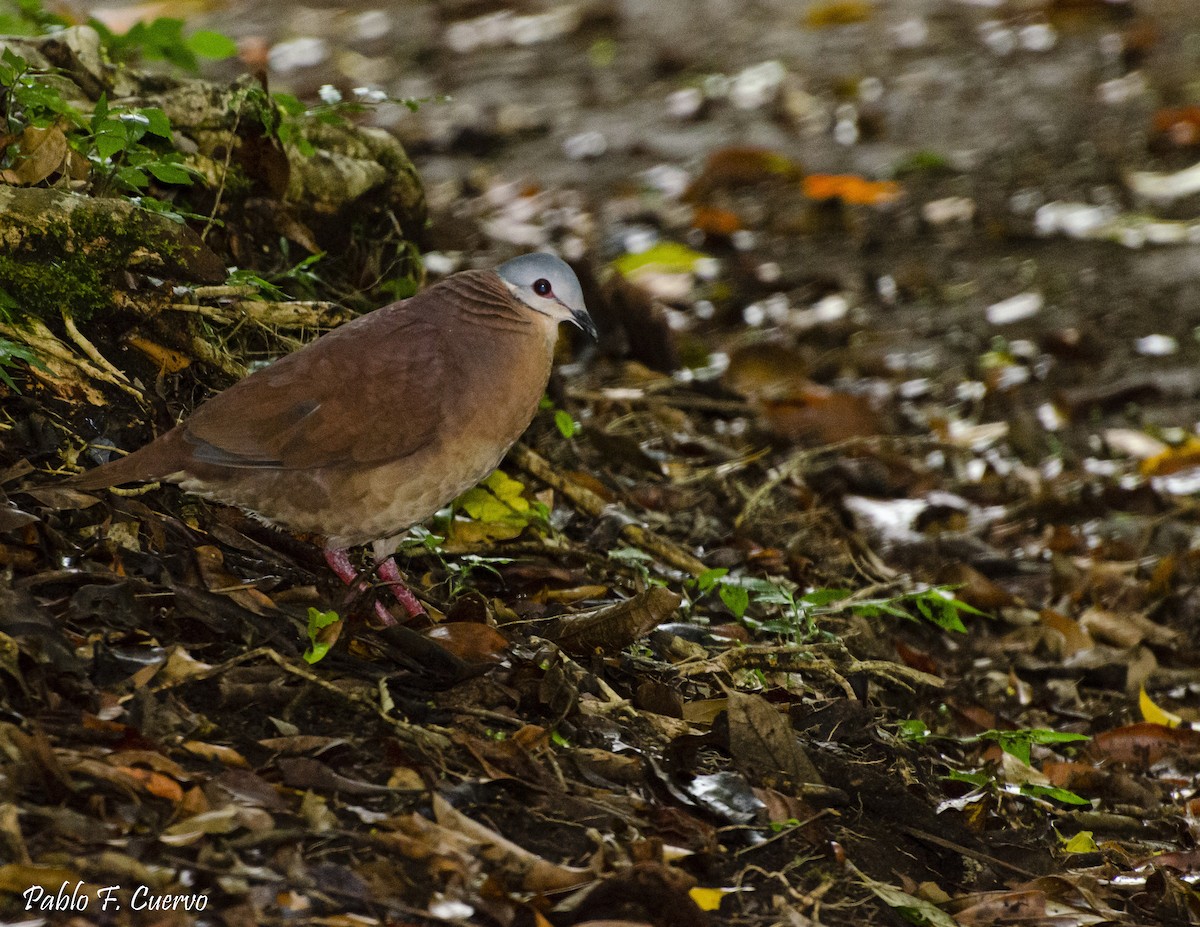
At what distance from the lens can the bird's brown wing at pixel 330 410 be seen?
317cm

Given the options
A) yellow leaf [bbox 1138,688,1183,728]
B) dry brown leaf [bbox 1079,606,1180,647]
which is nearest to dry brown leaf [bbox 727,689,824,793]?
yellow leaf [bbox 1138,688,1183,728]

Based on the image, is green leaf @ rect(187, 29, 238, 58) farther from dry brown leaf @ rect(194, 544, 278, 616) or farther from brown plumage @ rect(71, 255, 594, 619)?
dry brown leaf @ rect(194, 544, 278, 616)

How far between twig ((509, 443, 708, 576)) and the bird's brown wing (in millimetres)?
1131

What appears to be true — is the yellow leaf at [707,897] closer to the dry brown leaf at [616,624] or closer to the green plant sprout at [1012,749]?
the dry brown leaf at [616,624]

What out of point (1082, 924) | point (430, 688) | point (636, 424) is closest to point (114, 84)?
point (636, 424)

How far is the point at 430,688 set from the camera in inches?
120

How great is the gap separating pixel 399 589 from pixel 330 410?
1.61 ft

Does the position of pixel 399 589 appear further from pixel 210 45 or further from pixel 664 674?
pixel 210 45

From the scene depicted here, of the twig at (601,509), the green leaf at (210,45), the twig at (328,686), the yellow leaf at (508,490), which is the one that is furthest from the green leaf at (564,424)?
the twig at (328,686)

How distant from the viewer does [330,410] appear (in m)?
3.21

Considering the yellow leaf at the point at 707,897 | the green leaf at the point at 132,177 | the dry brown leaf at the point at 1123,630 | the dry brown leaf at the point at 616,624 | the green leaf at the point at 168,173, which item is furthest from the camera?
the dry brown leaf at the point at 1123,630

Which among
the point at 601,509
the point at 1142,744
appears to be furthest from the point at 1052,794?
the point at 601,509

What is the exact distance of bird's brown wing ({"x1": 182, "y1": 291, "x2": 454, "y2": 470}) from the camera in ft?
10.4

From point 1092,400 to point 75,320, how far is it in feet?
14.3
